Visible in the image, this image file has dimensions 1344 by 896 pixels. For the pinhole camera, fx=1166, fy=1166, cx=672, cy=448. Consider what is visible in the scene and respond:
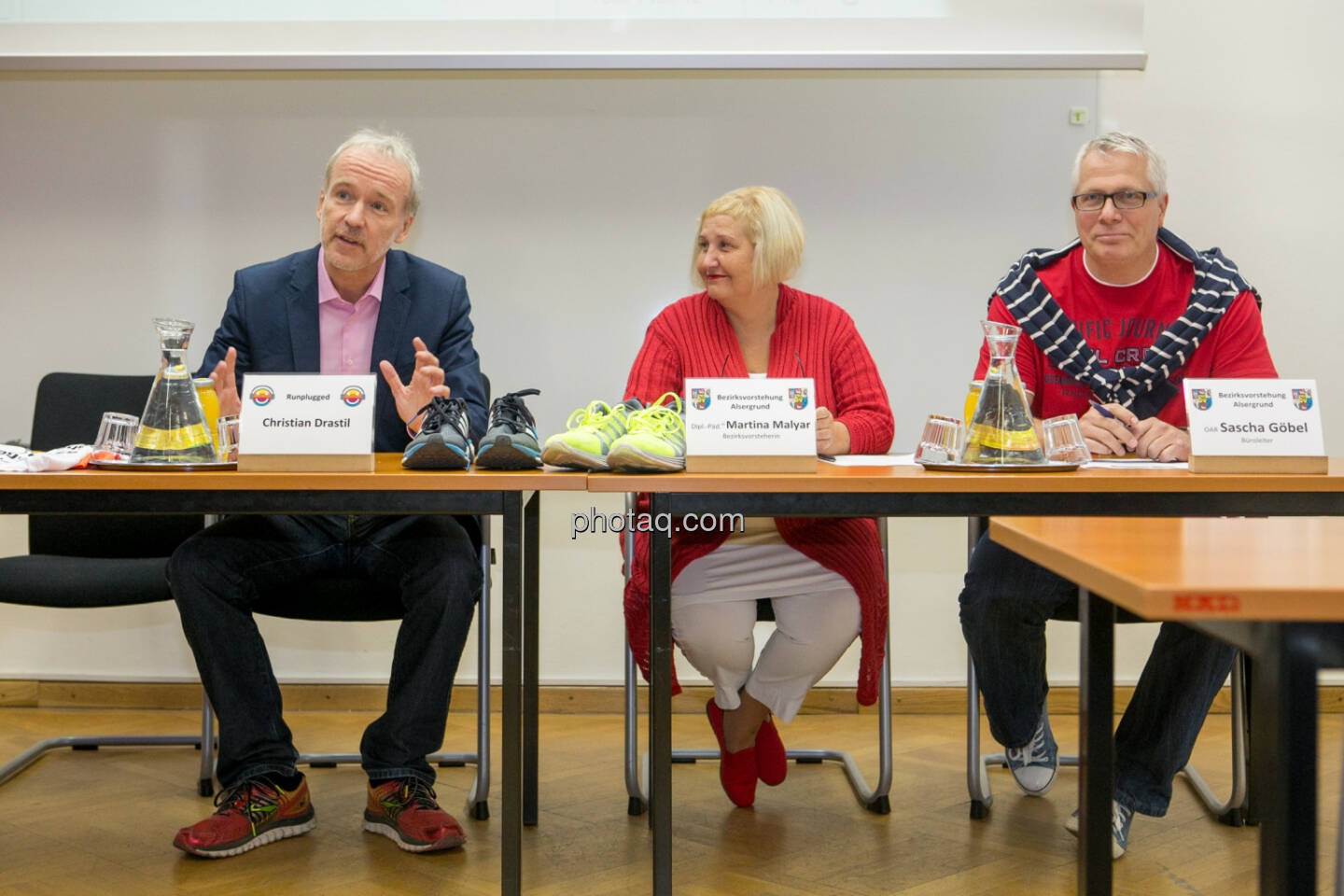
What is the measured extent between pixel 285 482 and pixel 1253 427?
1.37 m

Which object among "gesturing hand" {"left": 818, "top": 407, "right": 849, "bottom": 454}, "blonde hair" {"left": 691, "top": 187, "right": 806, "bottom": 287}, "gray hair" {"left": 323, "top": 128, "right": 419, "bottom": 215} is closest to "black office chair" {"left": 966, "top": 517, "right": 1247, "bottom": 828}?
"gesturing hand" {"left": 818, "top": 407, "right": 849, "bottom": 454}

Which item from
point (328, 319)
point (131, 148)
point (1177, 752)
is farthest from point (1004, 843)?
point (131, 148)

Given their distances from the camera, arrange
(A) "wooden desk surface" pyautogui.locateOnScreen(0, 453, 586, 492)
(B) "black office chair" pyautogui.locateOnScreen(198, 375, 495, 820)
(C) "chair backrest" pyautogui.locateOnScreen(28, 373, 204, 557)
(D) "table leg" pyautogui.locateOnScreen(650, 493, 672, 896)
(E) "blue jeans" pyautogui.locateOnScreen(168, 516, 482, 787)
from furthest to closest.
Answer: (C) "chair backrest" pyautogui.locateOnScreen(28, 373, 204, 557) → (B) "black office chair" pyautogui.locateOnScreen(198, 375, 495, 820) → (E) "blue jeans" pyautogui.locateOnScreen(168, 516, 482, 787) → (D) "table leg" pyautogui.locateOnScreen(650, 493, 672, 896) → (A) "wooden desk surface" pyautogui.locateOnScreen(0, 453, 586, 492)

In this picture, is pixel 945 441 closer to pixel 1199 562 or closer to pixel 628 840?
pixel 1199 562

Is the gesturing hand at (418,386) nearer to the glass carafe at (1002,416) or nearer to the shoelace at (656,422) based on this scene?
the shoelace at (656,422)

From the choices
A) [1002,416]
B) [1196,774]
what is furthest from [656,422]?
[1196,774]

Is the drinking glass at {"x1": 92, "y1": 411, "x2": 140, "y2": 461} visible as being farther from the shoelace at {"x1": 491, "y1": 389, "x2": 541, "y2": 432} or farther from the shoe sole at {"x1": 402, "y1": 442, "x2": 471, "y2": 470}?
the shoelace at {"x1": 491, "y1": 389, "x2": 541, "y2": 432}

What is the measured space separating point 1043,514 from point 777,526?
671 mm

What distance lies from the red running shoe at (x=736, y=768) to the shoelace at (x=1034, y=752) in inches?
19.8

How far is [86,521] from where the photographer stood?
8.79ft

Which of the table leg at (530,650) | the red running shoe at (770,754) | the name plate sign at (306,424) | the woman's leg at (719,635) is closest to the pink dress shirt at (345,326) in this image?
the table leg at (530,650)

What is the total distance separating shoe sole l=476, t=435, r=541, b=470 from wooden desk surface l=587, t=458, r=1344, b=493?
11cm

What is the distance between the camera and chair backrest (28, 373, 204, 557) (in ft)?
8.73

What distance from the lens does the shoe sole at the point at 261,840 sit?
2004mm
